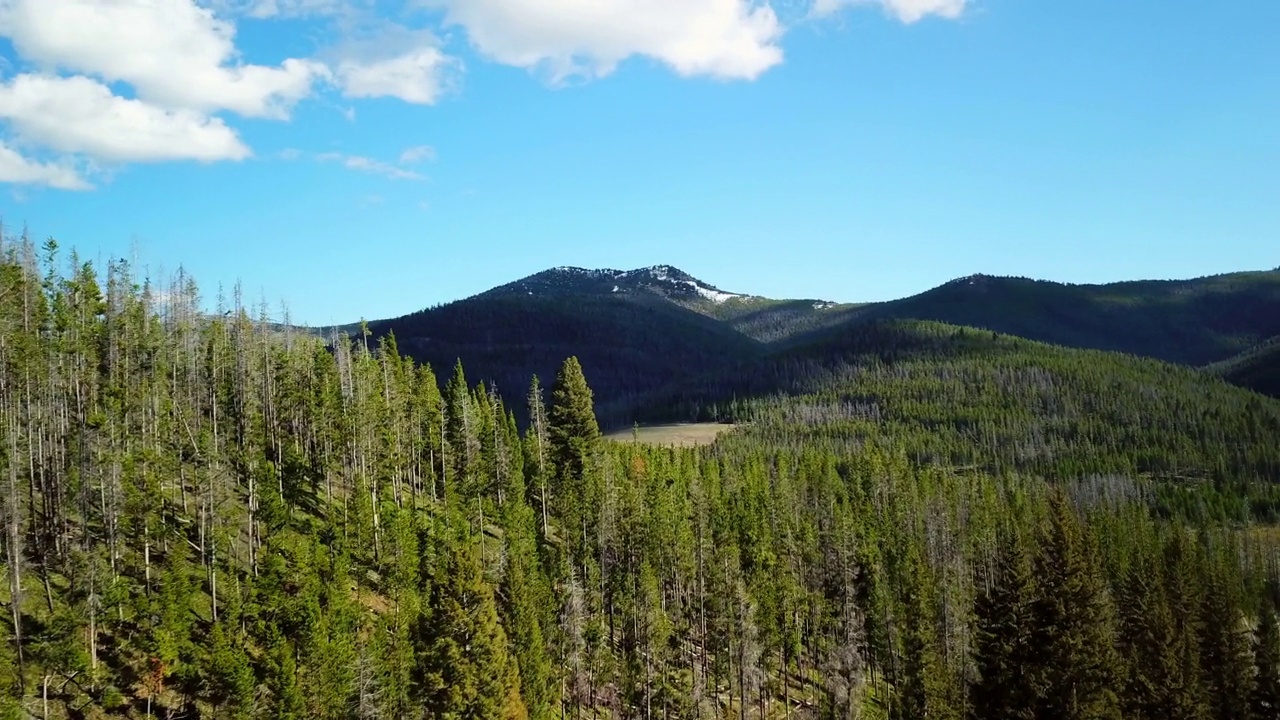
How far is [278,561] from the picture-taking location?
54625 millimetres

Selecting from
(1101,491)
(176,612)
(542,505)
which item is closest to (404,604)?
(176,612)

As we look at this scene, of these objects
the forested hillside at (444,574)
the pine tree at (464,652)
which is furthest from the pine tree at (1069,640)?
the pine tree at (464,652)

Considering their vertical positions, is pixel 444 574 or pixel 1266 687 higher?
pixel 444 574

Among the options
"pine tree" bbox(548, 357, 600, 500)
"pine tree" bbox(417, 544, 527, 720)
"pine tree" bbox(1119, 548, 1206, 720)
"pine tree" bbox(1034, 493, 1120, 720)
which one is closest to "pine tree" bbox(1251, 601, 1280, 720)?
"pine tree" bbox(1119, 548, 1206, 720)

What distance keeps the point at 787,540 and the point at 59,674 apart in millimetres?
68056

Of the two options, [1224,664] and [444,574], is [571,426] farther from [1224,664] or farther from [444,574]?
[1224,664]

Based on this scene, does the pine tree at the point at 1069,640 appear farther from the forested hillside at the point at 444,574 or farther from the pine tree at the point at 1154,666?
the pine tree at the point at 1154,666

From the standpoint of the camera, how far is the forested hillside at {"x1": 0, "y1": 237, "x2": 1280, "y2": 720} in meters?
42.0

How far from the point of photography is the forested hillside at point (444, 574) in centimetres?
4197

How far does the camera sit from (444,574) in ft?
141

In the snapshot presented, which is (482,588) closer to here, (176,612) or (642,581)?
Result: (176,612)

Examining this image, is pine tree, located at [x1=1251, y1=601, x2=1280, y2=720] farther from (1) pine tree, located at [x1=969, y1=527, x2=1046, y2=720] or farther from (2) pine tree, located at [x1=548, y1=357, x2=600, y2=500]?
(2) pine tree, located at [x1=548, y1=357, x2=600, y2=500]

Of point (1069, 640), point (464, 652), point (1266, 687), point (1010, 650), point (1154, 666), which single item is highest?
point (1069, 640)

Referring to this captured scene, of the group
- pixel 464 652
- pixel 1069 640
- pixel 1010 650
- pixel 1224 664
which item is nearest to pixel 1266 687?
pixel 1224 664
